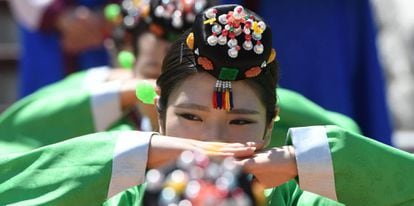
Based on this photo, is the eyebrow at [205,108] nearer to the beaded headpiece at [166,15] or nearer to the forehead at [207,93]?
the forehead at [207,93]

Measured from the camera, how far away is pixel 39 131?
352cm

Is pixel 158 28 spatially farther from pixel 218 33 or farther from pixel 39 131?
pixel 218 33

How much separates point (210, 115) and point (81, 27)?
2.18 m

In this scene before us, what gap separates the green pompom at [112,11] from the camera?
4.31 metres

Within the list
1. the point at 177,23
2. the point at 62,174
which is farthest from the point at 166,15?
the point at 62,174

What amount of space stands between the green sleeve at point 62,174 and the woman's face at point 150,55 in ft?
3.77

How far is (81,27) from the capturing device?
4.57 metres

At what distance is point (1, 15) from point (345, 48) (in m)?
2.72

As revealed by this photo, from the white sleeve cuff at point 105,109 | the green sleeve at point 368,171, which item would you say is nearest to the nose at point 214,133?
the green sleeve at point 368,171

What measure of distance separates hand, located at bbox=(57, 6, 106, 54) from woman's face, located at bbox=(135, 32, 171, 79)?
71 cm

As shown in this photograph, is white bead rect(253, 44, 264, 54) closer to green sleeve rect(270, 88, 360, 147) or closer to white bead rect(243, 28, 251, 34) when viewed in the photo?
white bead rect(243, 28, 251, 34)

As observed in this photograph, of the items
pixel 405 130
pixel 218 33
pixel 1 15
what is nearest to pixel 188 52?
pixel 218 33

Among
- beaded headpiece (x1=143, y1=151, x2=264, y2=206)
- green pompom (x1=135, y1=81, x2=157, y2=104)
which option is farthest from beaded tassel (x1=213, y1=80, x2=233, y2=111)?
beaded headpiece (x1=143, y1=151, x2=264, y2=206)

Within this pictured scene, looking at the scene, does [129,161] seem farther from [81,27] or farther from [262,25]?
[81,27]
